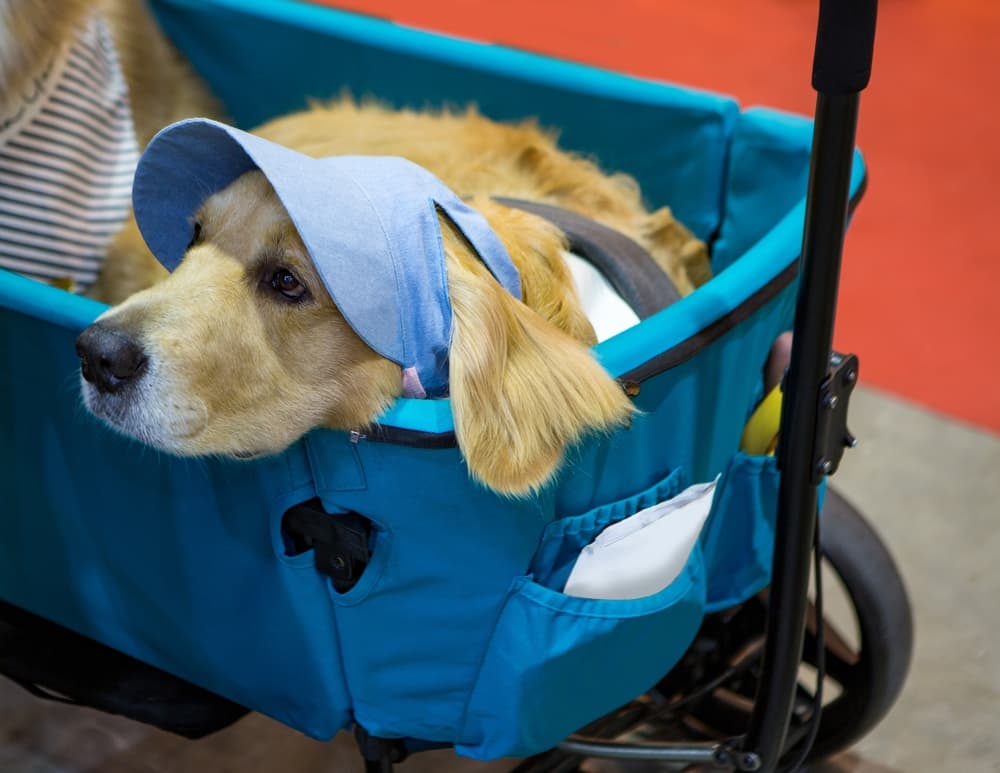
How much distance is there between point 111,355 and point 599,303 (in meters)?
0.49

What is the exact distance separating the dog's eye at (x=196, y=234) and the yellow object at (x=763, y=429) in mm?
564

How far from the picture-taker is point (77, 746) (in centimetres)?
140

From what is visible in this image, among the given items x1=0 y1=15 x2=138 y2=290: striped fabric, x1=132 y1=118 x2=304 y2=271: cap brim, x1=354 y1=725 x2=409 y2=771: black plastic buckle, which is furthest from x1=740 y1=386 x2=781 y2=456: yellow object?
x1=0 y1=15 x2=138 y2=290: striped fabric

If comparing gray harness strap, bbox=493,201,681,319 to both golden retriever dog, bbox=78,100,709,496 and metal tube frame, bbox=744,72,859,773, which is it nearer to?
golden retriever dog, bbox=78,100,709,496

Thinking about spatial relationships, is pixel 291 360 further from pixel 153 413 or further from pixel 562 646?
pixel 562 646

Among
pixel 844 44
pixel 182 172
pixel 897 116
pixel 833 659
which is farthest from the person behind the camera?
pixel 897 116

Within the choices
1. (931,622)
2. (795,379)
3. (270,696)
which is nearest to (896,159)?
(931,622)

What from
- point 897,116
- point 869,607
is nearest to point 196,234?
point 869,607

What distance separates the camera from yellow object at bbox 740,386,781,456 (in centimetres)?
117

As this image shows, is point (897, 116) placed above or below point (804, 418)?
above

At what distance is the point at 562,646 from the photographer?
0.92m

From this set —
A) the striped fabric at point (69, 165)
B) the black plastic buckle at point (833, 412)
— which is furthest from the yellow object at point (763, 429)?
the striped fabric at point (69, 165)

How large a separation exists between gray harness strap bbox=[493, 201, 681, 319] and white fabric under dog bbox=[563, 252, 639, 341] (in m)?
0.01

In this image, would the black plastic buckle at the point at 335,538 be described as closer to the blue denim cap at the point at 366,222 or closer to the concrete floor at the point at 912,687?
the blue denim cap at the point at 366,222
